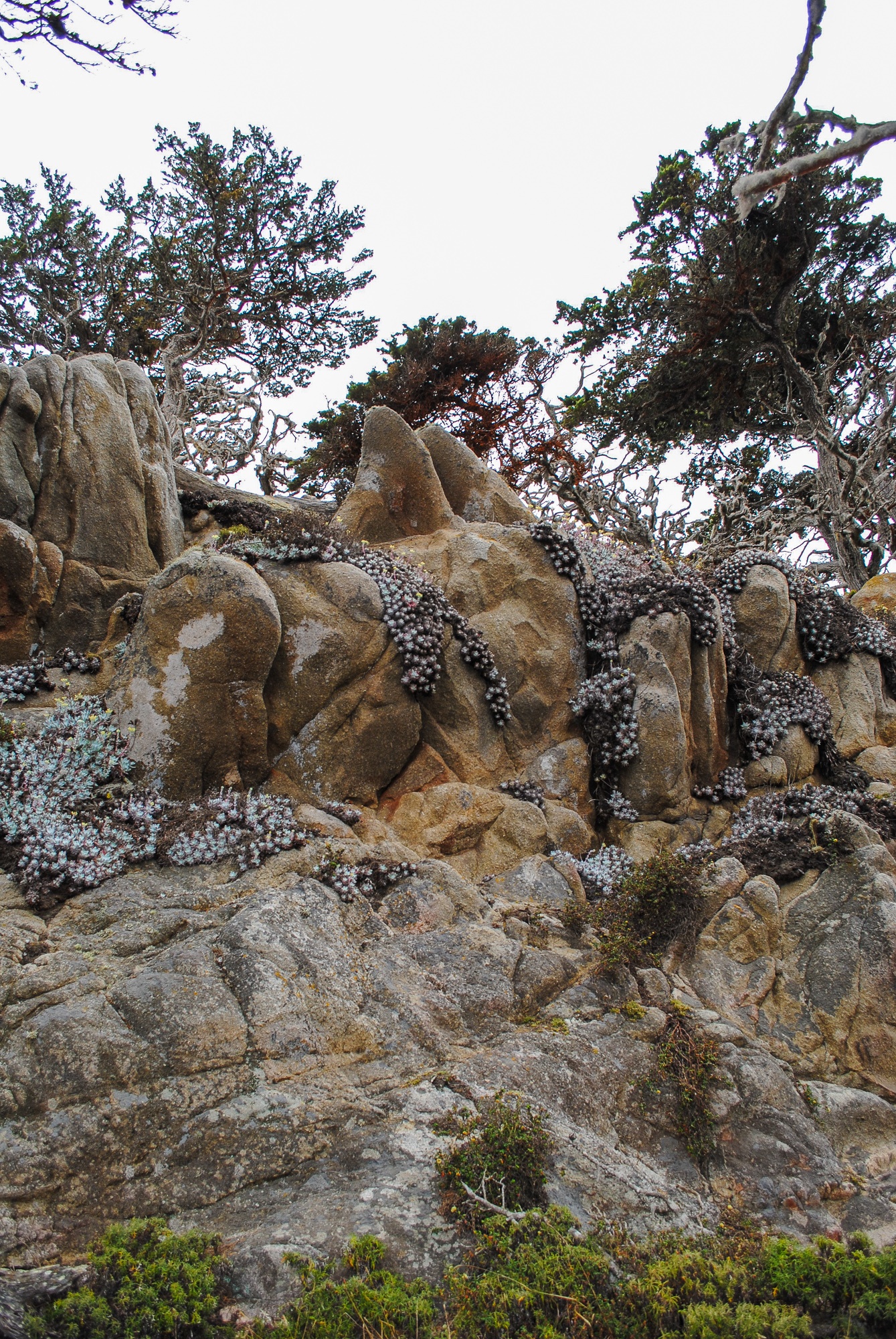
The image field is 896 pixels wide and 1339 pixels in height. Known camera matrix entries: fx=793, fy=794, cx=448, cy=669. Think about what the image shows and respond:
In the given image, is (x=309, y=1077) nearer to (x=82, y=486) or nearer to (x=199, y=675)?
(x=199, y=675)

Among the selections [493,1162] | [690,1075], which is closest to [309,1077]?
[493,1162]

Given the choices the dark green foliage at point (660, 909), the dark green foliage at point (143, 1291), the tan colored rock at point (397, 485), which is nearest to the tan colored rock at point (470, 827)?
the dark green foliage at point (660, 909)

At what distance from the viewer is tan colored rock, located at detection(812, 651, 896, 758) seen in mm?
11039

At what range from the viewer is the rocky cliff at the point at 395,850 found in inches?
185

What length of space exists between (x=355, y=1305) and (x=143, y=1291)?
3.20ft

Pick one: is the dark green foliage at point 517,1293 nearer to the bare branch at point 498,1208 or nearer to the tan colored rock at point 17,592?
the bare branch at point 498,1208

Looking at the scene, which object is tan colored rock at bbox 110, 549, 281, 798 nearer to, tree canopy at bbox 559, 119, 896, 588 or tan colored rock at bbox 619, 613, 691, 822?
tan colored rock at bbox 619, 613, 691, 822

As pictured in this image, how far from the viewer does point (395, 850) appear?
7.44 meters

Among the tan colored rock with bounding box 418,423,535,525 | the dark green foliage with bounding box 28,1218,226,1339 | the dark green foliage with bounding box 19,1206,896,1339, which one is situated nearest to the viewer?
the dark green foliage with bounding box 28,1218,226,1339

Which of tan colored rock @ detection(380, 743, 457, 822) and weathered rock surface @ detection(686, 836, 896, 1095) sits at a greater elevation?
tan colored rock @ detection(380, 743, 457, 822)

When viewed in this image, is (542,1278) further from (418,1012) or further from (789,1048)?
(789,1048)

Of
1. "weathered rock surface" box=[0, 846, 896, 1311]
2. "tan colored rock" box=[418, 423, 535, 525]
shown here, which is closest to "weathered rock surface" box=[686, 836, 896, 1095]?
"weathered rock surface" box=[0, 846, 896, 1311]

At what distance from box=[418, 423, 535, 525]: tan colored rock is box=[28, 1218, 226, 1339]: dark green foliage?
10.2m

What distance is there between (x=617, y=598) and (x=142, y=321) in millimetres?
14256
